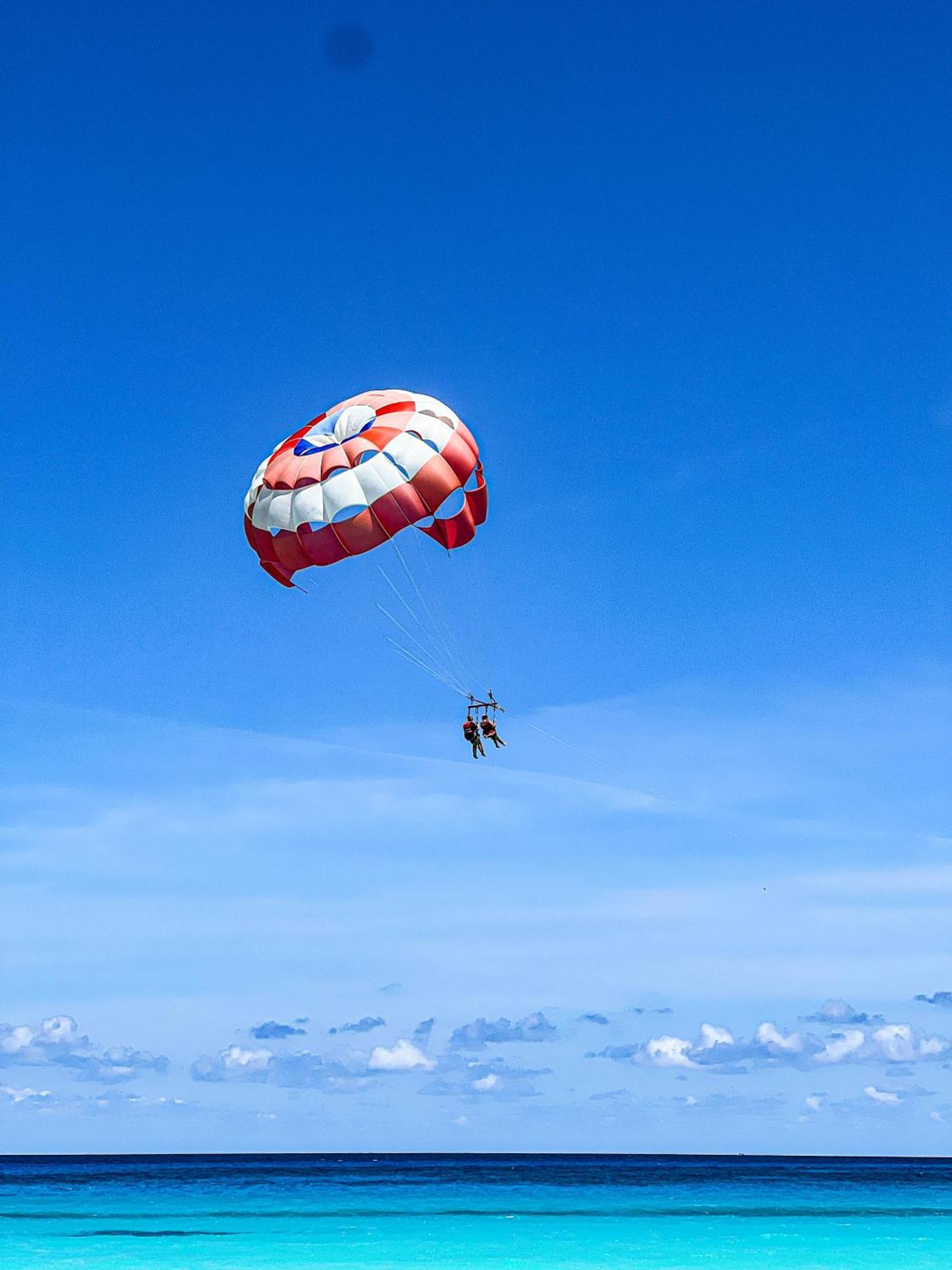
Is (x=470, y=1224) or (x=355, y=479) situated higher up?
(x=355, y=479)

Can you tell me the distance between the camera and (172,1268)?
25672 millimetres

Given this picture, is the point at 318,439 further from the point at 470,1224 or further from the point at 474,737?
the point at 470,1224

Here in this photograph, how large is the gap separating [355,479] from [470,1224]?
2673 centimetres

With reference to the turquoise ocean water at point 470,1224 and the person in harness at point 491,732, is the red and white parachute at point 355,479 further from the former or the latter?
the turquoise ocean water at point 470,1224

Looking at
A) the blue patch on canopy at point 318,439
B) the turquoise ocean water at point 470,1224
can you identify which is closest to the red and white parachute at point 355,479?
the blue patch on canopy at point 318,439

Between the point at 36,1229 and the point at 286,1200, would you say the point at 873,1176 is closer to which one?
the point at 286,1200

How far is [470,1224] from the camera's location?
36156 mm

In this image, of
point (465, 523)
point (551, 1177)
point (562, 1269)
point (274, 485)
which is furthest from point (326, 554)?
point (551, 1177)

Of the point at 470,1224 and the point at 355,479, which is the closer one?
the point at 355,479

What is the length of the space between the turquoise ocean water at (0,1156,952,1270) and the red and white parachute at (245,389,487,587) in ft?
54.2

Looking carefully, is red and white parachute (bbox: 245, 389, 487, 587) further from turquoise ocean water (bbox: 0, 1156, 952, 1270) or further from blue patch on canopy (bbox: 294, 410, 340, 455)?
turquoise ocean water (bbox: 0, 1156, 952, 1270)

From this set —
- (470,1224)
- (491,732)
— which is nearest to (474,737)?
(491,732)

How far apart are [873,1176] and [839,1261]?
5600 centimetres

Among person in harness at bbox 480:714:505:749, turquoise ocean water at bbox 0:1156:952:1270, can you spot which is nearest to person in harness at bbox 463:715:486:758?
person in harness at bbox 480:714:505:749
